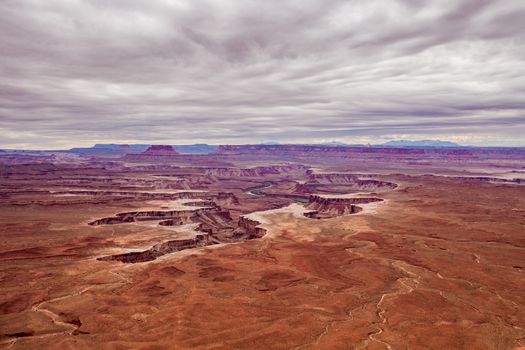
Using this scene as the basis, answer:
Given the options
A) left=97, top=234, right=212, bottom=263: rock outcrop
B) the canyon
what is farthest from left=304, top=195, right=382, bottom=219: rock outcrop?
left=97, top=234, right=212, bottom=263: rock outcrop

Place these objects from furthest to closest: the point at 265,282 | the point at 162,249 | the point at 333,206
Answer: the point at 333,206 < the point at 162,249 < the point at 265,282

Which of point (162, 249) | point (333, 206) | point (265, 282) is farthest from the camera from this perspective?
point (333, 206)

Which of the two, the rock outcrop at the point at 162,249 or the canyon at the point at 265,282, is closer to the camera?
the canyon at the point at 265,282

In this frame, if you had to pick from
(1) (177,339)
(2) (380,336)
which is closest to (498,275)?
(2) (380,336)

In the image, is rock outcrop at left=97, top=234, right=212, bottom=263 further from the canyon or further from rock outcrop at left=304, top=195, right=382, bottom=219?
rock outcrop at left=304, top=195, right=382, bottom=219

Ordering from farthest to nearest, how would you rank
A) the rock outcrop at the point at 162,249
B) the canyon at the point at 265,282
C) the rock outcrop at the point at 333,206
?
the rock outcrop at the point at 333,206 < the rock outcrop at the point at 162,249 < the canyon at the point at 265,282

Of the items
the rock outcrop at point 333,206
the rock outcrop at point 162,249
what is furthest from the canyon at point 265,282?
the rock outcrop at point 333,206

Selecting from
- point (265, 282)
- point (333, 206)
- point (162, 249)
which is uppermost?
point (265, 282)

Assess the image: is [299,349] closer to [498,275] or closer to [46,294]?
[46,294]

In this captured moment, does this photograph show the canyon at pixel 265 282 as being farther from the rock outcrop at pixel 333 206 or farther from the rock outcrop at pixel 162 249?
the rock outcrop at pixel 333 206

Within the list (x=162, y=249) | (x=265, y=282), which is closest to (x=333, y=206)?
(x=162, y=249)

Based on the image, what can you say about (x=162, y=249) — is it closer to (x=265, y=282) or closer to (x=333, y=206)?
(x=265, y=282)
